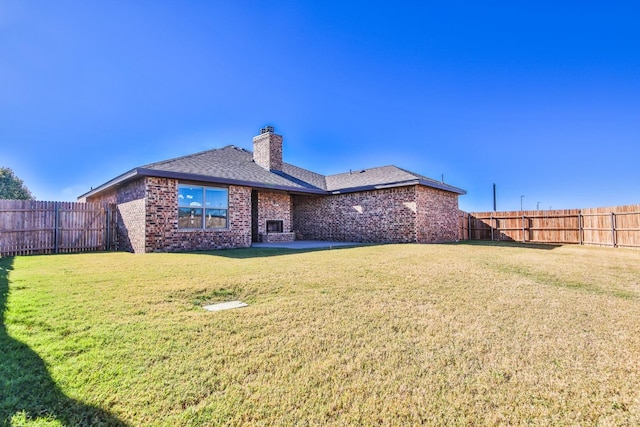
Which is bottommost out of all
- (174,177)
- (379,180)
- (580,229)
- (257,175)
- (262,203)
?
(580,229)

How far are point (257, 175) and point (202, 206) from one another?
3398 millimetres

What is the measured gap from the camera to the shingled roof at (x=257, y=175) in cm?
1099

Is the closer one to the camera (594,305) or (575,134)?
(594,305)

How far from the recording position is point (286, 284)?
17.3ft

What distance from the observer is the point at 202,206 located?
1165 centimetres

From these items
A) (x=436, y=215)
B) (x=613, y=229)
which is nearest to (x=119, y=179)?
(x=436, y=215)

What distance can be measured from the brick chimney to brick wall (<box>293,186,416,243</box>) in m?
2.66

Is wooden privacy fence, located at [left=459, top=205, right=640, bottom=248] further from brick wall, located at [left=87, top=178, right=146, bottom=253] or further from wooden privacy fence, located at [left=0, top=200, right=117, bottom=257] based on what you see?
wooden privacy fence, located at [left=0, top=200, right=117, bottom=257]

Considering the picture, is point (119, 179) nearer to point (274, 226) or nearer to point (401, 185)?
point (274, 226)

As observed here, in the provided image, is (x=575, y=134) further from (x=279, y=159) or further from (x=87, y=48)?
(x=87, y=48)

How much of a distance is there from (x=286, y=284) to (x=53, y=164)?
2490cm

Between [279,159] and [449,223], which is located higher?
[279,159]

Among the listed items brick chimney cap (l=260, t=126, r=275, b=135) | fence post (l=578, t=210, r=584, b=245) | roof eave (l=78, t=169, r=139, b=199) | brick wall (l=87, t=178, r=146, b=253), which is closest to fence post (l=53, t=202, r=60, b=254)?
roof eave (l=78, t=169, r=139, b=199)

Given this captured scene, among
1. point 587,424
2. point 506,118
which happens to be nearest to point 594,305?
point 587,424
